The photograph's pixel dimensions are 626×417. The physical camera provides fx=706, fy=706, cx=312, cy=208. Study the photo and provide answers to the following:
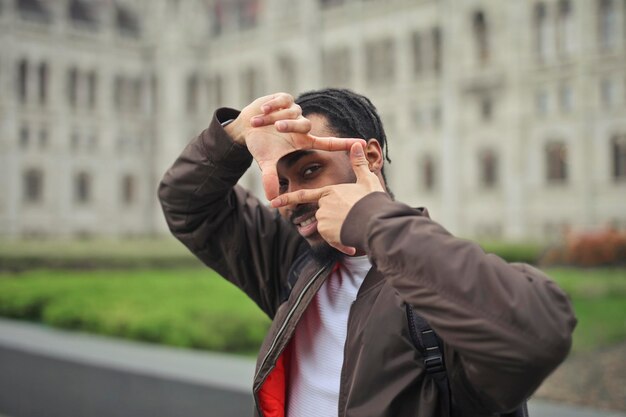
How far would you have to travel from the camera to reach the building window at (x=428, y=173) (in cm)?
2878

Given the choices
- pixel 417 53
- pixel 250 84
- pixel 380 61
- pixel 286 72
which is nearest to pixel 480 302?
pixel 417 53

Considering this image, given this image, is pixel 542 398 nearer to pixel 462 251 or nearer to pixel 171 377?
pixel 171 377

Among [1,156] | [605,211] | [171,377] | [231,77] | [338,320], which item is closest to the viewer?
[338,320]

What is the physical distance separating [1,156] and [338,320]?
37113 millimetres

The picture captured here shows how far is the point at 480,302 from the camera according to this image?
1.22 m

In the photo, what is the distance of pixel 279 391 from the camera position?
5.85 feet

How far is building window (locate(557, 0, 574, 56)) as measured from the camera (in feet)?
78.8

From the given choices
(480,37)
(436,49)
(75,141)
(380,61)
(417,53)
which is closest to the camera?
(480,37)

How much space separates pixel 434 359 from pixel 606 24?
2457 cm

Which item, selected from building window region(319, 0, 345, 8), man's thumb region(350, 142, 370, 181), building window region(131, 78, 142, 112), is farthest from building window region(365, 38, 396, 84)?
man's thumb region(350, 142, 370, 181)

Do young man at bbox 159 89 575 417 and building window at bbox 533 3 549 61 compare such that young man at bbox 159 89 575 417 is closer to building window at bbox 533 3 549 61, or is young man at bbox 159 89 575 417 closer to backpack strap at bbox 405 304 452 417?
backpack strap at bbox 405 304 452 417

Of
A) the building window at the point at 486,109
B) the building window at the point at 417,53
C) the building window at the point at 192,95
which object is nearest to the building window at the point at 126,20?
the building window at the point at 192,95

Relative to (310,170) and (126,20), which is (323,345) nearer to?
(310,170)

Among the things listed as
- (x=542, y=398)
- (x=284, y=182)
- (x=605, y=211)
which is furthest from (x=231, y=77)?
(x=284, y=182)
